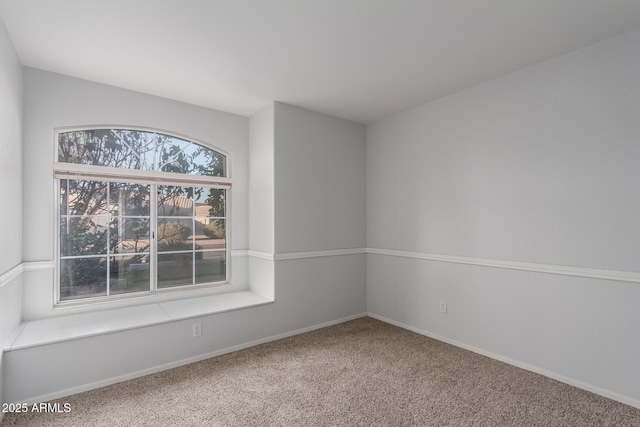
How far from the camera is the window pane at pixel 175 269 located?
3277mm

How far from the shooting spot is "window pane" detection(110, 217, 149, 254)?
3.03 meters

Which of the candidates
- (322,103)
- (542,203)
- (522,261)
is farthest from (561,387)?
(322,103)

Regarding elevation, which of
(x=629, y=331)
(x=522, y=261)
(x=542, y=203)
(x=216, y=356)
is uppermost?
(x=542, y=203)

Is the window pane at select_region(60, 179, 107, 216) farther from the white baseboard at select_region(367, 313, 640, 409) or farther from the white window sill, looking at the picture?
the white baseboard at select_region(367, 313, 640, 409)

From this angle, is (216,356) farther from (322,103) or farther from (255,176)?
(322,103)

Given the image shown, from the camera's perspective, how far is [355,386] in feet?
7.68

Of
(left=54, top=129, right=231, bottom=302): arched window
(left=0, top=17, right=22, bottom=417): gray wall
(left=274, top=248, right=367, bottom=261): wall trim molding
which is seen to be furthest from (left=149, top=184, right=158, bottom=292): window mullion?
(left=274, top=248, right=367, bottom=261): wall trim molding

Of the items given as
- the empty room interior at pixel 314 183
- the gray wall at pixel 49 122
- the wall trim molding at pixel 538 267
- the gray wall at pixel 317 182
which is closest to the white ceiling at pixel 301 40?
the empty room interior at pixel 314 183

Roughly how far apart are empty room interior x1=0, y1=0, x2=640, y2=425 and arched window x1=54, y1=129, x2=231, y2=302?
2 cm

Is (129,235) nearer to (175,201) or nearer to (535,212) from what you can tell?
(175,201)

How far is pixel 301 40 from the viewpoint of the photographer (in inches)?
86.7

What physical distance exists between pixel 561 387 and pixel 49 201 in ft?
14.2

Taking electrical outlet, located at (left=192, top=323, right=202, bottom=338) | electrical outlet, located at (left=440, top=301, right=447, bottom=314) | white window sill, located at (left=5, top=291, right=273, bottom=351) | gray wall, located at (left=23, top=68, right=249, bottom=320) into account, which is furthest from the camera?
electrical outlet, located at (left=440, top=301, right=447, bottom=314)

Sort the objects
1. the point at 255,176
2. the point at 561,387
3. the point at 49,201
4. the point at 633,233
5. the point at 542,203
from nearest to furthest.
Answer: the point at 633,233
the point at 561,387
the point at 542,203
the point at 49,201
the point at 255,176
